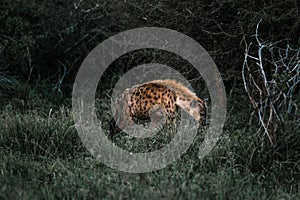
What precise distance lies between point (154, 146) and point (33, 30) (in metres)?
5.14

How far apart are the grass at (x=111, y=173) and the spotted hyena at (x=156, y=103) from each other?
0.51m

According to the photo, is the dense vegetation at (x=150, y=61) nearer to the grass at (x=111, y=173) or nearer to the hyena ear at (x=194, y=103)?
the grass at (x=111, y=173)

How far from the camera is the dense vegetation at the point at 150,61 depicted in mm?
4125

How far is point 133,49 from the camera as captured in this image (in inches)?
320

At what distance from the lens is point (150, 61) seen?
7980 millimetres

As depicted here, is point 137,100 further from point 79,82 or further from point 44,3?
point 44,3

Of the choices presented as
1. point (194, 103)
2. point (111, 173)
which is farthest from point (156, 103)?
point (111, 173)

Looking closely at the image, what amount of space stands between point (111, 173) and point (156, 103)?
189 centimetres

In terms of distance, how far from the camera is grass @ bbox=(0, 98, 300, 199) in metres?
3.89

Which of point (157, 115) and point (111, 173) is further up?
point (157, 115)

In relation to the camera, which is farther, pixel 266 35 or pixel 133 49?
pixel 133 49

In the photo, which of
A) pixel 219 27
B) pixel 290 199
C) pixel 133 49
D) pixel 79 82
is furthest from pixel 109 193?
pixel 79 82

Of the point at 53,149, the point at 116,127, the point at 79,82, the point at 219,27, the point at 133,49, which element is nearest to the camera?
the point at 53,149

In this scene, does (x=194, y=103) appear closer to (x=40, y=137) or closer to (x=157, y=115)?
(x=157, y=115)
